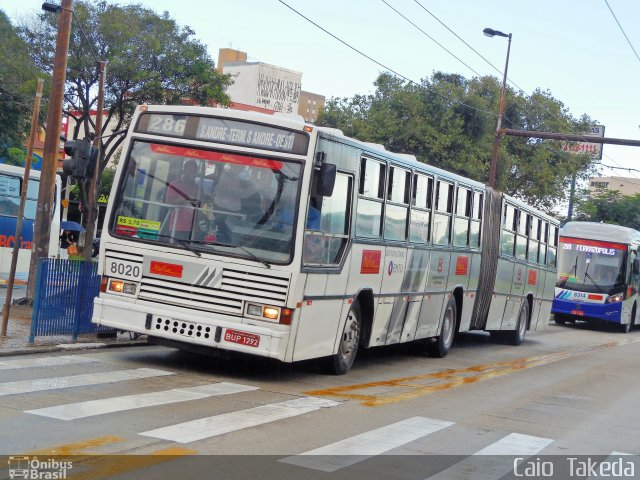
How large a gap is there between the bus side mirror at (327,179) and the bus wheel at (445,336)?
6818 mm

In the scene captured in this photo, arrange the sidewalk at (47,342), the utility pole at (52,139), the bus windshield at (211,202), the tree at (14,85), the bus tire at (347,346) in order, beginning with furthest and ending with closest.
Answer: the tree at (14,85) < the utility pole at (52,139) < the bus tire at (347,346) < the sidewalk at (47,342) < the bus windshield at (211,202)

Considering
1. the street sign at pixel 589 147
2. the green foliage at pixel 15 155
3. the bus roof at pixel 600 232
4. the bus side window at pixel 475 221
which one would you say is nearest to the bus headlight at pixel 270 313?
the bus side window at pixel 475 221

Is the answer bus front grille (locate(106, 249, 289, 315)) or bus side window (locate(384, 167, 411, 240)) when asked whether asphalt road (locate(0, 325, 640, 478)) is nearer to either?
bus front grille (locate(106, 249, 289, 315))

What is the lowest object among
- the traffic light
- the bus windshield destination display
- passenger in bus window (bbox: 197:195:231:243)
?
passenger in bus window (bbox: 197:195:231:243)

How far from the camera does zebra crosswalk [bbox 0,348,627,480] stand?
7727 millimetres

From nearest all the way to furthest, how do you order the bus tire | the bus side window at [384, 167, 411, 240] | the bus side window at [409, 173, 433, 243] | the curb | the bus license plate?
the bus license plate < the curb < the bus tire < the bus side window at [384, 167, 411, 240] < the bus side window at [409, 173, 433, 243]

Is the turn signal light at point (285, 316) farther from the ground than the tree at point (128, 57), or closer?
closer

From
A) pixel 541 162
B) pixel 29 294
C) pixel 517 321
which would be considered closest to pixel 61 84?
pixel 29 294

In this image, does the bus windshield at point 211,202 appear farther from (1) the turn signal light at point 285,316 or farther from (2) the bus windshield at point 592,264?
(2) the bus windshield at point 592,264

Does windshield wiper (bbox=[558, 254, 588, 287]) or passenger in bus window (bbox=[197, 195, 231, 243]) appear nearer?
passenger in bus window (bbox=[197, 195, 231, 243])

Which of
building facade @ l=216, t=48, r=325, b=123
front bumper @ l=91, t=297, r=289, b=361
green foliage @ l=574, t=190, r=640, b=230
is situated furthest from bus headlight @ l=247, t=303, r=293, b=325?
building facade @ l=216, t=48, r=325, b=123

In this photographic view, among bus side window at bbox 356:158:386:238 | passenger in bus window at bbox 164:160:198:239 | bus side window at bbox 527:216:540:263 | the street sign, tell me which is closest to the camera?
passenger in bus window at bbox 164:160:198:239

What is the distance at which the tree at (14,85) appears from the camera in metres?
35.3

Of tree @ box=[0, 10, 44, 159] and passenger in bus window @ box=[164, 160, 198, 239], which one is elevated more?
tree @ box=[0, 10, 44, 159]
